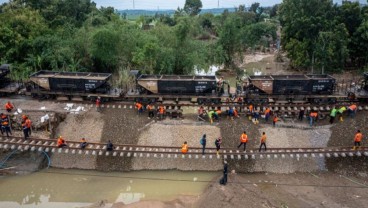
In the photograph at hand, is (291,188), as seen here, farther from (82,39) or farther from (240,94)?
(82,39)

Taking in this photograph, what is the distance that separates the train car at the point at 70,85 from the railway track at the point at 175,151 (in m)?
5.62

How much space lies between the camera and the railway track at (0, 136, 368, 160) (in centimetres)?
2062

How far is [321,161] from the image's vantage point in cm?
2098

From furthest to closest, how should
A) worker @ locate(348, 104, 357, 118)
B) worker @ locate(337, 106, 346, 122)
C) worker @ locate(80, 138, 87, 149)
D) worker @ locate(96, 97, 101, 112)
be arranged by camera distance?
worker @ locate(96, 97, 101, 112) < worker @ locate(348, 104, 357, 118) < worker @ locate(337, 106, 346, 122) < worker @ locate(80, 138, 87, 149)

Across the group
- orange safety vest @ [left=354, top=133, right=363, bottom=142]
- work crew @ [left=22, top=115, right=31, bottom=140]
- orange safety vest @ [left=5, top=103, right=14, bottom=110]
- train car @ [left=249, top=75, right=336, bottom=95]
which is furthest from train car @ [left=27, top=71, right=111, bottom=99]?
orange safety vest @ [left=354, top=133, right=363, bottom=142]

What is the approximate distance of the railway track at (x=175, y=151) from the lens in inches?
812

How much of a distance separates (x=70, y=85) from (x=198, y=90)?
9.89m

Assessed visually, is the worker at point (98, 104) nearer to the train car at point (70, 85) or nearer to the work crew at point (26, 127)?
the train car at point (70, 85)

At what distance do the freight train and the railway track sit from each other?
5141 mm

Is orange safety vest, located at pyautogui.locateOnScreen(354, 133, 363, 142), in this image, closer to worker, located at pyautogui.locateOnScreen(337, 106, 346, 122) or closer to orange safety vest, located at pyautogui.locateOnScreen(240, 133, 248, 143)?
worker, located at pyautogui.locateOnScreen(337, 106, 346, 122)

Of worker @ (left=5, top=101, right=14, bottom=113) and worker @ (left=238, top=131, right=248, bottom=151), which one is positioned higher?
worker @ (left=5, top=101, right=14, bottom=113)

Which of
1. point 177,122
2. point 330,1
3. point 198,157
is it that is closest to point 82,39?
point 177,122

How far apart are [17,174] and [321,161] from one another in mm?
19342

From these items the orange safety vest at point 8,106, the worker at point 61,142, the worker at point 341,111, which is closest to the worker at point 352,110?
the worker at point 341,111
